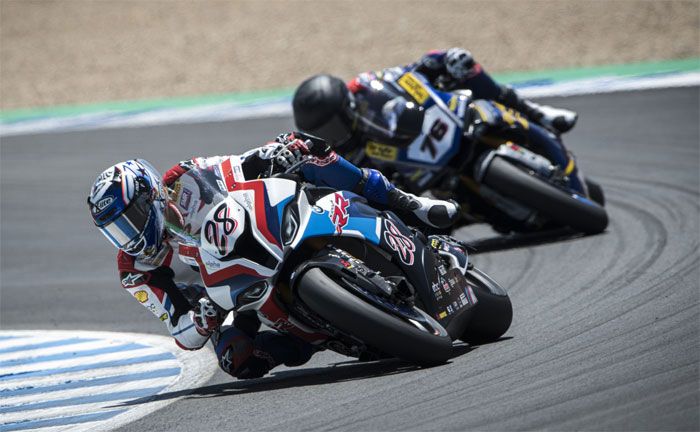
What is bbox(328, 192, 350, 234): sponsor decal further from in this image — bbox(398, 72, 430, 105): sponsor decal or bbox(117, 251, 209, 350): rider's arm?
bbox(398, 72, 430, 105): sponsor decal

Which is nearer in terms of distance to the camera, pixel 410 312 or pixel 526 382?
pixel 526 382

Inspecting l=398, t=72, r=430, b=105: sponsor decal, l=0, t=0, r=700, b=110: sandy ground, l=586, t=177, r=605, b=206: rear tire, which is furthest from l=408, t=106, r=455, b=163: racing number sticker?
l=0, t=0, r=700, b=110: sandy ground

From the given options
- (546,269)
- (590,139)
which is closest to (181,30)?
(590,139)

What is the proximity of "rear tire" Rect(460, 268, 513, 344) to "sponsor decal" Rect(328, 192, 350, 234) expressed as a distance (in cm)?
101

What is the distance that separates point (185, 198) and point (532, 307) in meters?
2.72

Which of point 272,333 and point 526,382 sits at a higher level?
point 526,382

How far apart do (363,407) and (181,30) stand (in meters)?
24.5

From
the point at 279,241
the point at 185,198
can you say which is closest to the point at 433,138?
the point at 185,198

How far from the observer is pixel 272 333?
6.62 meters

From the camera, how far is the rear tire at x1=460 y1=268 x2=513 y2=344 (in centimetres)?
672

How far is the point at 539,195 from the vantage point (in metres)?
9.74

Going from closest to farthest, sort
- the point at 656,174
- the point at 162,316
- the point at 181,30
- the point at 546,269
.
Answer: the point at 162,316 → the point at 546,269 → the point at 656,174 → the point at 181,30

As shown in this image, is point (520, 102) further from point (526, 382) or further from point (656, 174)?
point (526, 382)

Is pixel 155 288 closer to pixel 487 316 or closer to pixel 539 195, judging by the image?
pixel 487 316
